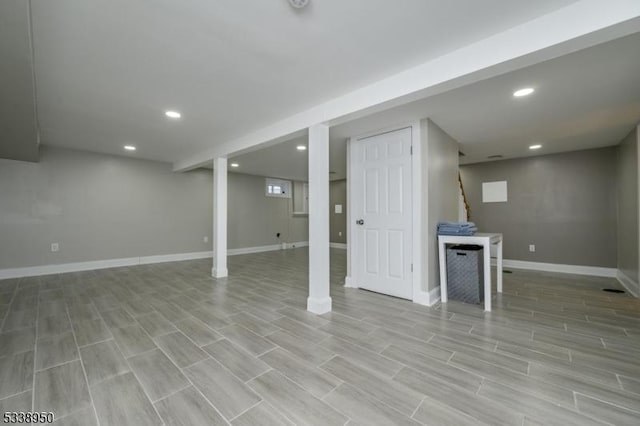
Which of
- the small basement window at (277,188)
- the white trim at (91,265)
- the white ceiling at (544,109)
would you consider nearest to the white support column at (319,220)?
the white ceiling at (544,109)

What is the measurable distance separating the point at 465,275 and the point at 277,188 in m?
6.32

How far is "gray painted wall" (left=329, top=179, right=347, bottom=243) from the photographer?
8.53 meters

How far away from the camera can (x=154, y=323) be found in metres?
2.56

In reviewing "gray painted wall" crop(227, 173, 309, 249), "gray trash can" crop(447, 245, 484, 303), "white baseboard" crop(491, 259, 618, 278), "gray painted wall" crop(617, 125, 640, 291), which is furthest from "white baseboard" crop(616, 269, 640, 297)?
"gray painted wall" crop(227, 173, 309, 249)

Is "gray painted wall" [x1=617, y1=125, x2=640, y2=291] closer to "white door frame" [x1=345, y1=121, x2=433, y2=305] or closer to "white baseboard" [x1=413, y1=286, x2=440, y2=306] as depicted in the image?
"white baseboard" [x1=413, y1=286, x2=440, y2=306]

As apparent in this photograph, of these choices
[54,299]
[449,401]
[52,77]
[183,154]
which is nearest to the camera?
[449,401]

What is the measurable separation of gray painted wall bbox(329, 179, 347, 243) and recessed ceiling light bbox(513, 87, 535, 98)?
19.8 feet

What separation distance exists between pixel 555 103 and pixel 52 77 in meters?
4.94

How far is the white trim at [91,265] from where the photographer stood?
4383mm

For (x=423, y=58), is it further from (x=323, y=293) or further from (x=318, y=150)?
(x=323, y=293)

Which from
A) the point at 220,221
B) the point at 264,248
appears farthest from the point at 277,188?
the point at 220,221

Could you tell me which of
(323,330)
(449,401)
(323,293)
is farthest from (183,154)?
(449,401)

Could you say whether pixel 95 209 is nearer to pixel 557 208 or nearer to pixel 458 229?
pixel 458 229

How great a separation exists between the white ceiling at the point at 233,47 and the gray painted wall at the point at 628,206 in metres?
3.66
